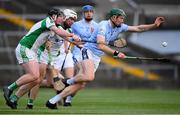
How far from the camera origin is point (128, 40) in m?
35.9

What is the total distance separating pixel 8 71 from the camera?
34.0m

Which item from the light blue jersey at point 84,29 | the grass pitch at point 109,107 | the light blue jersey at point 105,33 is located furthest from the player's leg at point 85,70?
the light blue jersey at point 84,29

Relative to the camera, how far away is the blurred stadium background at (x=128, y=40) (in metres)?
33.8

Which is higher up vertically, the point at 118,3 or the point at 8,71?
the point at 118,3

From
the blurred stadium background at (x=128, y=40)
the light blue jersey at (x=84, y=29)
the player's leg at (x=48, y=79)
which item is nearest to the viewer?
the player's leg at (x=48, y=79)

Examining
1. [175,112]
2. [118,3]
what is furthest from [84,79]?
[118,3]

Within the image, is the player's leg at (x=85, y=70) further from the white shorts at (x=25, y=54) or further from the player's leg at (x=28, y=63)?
the white shorts at (x=25, y=54)

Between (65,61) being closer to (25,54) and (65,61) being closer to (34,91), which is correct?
(34,91)

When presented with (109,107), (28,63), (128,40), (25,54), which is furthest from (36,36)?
(128,40)

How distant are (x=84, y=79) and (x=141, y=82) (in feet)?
49.6

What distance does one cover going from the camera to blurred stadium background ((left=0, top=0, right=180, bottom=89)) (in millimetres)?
33844

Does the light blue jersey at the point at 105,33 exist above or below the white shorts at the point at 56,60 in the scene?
above

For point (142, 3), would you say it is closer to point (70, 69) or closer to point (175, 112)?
point (70, 69)

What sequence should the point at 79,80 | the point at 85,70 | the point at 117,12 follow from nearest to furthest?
the point at 79,80 < the point at 85,70 < the point at 117,12
